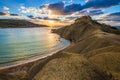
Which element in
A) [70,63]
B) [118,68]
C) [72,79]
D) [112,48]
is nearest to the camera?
[72,79]

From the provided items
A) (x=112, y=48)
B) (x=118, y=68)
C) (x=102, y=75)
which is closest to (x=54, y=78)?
(x=102, y=75)

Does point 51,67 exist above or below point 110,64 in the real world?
above

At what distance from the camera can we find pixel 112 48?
23734 mm

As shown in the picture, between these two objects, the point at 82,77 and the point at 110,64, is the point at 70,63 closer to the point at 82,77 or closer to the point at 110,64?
Answer: the point at 82,77

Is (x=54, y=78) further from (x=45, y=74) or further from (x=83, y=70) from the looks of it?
(x=83, y=70)

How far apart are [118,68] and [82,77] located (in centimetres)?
655

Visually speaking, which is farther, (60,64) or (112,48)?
(112,48)

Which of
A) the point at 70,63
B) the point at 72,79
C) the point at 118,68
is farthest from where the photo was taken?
the point at 118,68

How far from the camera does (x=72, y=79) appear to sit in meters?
10.3

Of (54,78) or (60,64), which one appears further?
(60,64)

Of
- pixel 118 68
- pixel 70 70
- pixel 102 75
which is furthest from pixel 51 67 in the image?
pixel 118 68

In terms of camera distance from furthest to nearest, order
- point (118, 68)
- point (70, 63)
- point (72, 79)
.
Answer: point (118, 68), point (70, 63), point (72, 79)

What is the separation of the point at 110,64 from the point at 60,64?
6863 mm

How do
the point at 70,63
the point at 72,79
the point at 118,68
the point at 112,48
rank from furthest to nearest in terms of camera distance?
the point at 112,48, the point at 118,68, the point at 70,63, the point at 72,79
